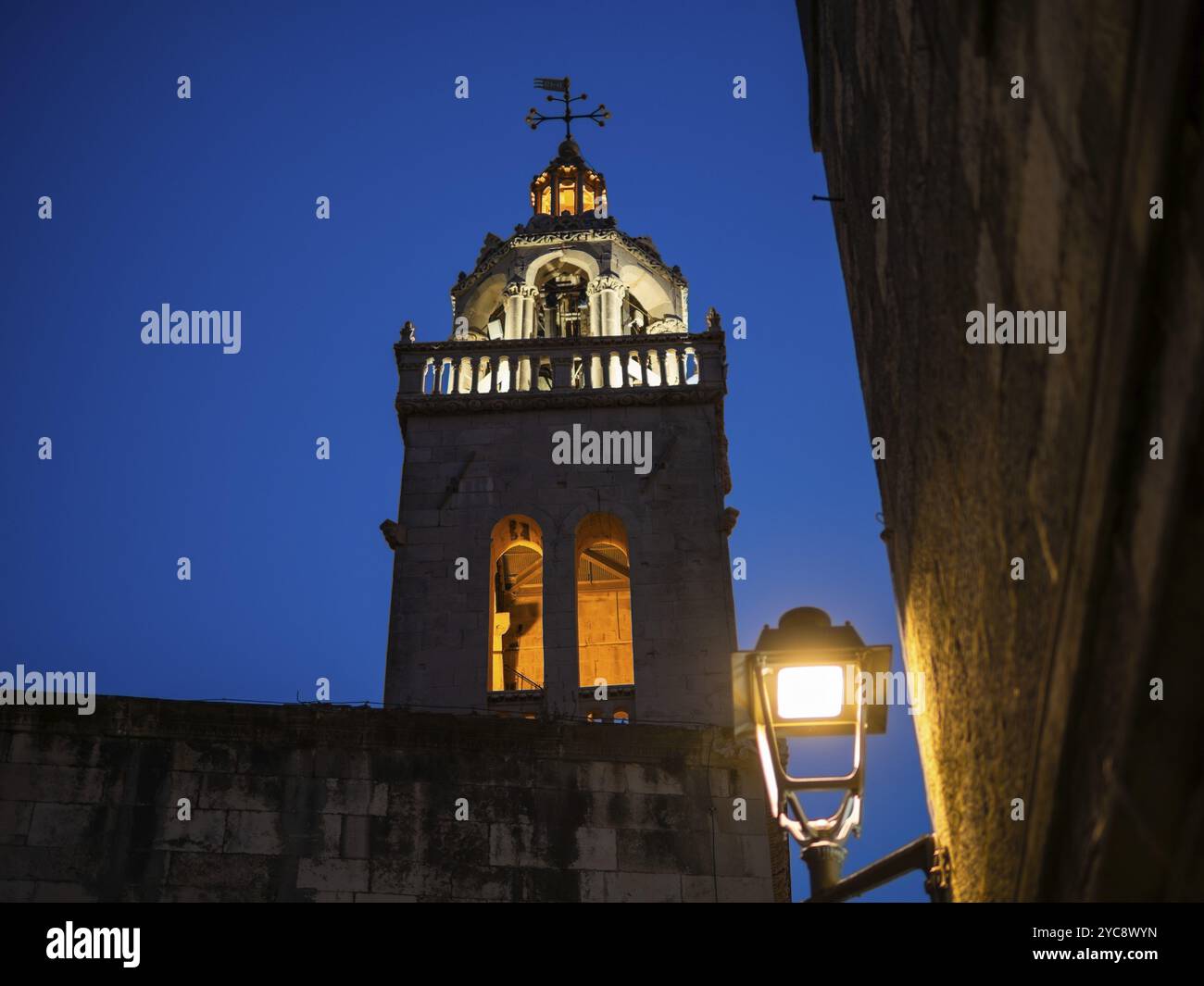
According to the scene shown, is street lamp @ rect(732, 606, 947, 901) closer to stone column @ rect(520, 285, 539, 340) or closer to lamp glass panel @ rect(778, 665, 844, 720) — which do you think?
lamp glass panel @ rect(778, 665, 844, 720)

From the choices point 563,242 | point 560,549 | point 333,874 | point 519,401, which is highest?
point 563,242

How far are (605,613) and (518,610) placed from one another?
5.55 ft

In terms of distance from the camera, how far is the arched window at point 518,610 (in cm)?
2369

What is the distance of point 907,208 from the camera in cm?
625

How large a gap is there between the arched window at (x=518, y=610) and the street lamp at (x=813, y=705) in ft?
56.6

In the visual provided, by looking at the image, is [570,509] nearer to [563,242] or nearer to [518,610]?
[518,610]

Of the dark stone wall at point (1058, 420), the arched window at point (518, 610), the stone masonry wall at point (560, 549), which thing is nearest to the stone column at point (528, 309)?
the stone masonry wall at point (560, 549)

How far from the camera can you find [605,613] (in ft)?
86.1

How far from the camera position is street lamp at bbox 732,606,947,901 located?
234 inches

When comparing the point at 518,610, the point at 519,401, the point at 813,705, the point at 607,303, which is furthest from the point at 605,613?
the point at 813,705

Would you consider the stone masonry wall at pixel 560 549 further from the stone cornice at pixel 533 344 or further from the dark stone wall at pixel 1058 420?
the dark stone wall at pixel 1058 420
